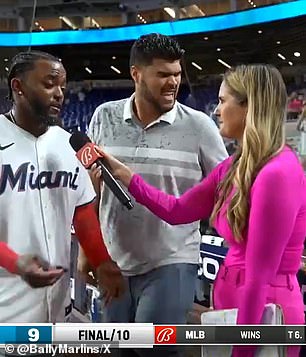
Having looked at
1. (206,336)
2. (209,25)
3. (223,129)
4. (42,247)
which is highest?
(209,25)

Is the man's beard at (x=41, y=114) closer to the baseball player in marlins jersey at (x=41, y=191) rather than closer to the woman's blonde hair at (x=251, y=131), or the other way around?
the baseball player in marlins jersey at (x=41, y=191)

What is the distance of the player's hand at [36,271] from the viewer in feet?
6.97

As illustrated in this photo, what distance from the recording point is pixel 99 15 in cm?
213

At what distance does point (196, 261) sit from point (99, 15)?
920 mm

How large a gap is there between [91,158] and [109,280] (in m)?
0.43

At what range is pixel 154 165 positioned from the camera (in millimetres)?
2111

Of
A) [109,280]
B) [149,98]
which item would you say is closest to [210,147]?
[149,98]

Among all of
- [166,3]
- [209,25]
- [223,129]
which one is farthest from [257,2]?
[223,129]

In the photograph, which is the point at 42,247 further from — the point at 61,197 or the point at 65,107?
the point at 65,107

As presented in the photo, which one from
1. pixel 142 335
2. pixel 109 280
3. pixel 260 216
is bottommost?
pixel 142 335

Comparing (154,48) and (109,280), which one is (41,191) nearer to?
(109,280)

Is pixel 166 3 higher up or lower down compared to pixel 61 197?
higher up

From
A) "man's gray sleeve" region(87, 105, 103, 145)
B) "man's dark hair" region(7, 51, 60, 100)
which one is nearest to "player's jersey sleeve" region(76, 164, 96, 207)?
"man's gray sleeve" region(87, 105, 103, 145)

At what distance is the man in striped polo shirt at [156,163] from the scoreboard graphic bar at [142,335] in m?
0.04
